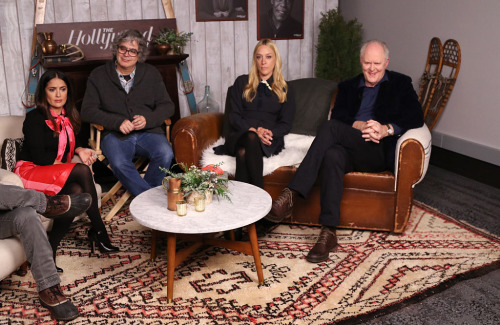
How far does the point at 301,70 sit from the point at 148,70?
2.30 metres

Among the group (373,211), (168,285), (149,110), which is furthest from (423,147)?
(149,110)

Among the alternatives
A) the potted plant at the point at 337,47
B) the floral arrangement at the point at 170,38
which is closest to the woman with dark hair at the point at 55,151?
the floral arrangement at the point at 170,38

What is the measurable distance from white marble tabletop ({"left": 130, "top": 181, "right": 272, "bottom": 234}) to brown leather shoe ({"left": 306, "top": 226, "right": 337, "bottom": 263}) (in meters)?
0.48

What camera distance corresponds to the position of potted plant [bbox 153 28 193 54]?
497 centimetres

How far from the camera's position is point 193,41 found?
5352 millimetres

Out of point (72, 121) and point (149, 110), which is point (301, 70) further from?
point (72, 121)

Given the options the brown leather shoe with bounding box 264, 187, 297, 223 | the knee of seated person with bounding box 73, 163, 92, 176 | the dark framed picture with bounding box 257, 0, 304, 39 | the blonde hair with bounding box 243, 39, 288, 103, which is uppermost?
the dark framed picture with bounding box 257, 0, 304, 39

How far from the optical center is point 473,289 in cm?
276

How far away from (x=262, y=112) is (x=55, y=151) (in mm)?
1517

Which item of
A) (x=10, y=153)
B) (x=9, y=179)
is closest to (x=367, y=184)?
(x=9, y=179)

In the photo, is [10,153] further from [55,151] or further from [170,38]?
[170,38]

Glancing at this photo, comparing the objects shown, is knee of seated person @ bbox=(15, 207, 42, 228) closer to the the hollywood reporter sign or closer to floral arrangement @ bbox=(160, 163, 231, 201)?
floral arrangement @ bbox=(160, 163, 231, 201)

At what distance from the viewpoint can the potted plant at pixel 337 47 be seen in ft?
18.1

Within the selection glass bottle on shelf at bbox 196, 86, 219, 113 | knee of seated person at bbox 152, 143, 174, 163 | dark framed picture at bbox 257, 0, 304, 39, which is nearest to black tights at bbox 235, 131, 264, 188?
knee of seated person at bbox 152, 143, 174, 163
